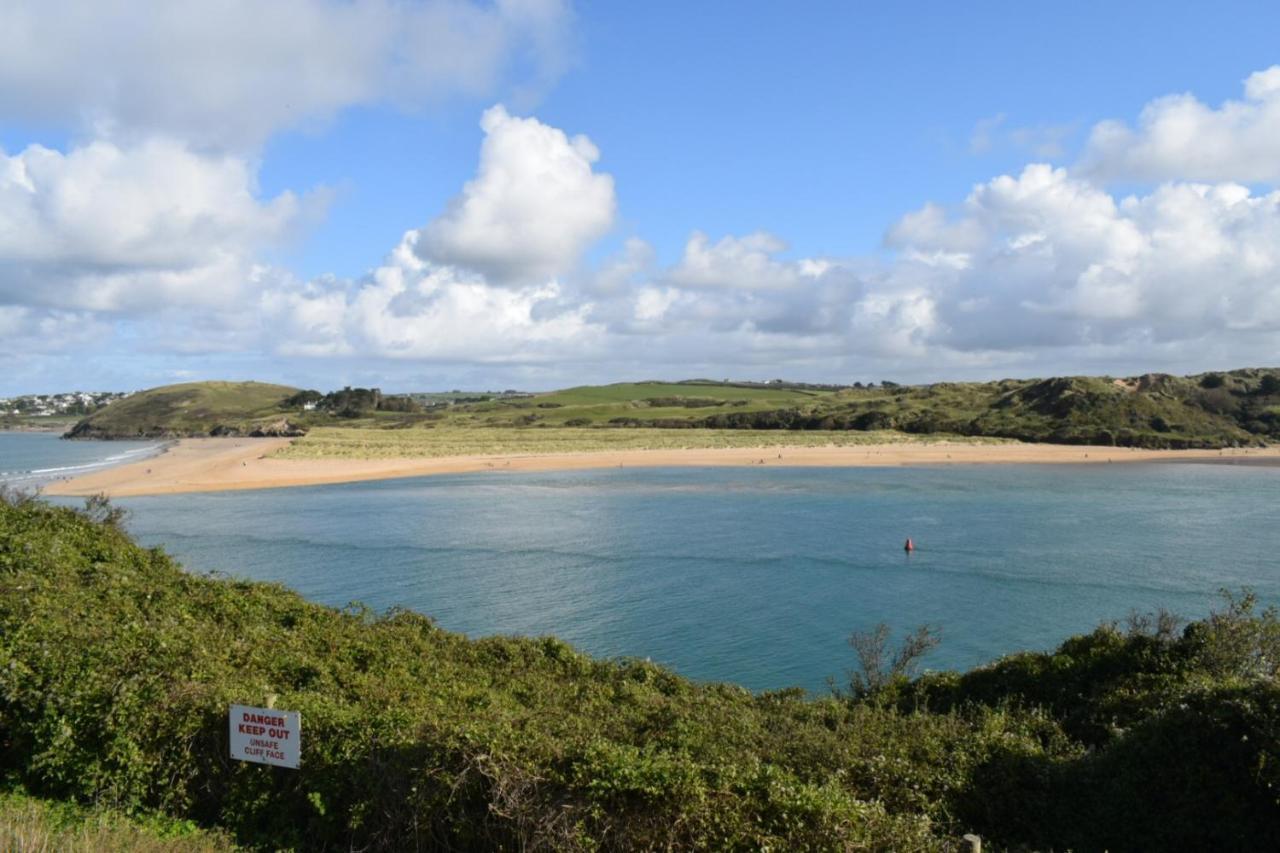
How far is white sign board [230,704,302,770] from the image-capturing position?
25.0 feet

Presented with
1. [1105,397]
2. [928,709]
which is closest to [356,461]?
[928,709]

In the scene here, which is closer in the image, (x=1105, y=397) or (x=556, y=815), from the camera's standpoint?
(x=556, y=815)

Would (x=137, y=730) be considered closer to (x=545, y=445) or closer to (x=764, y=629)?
(x=764, y=629)

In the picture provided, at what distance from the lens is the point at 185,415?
6550 inches

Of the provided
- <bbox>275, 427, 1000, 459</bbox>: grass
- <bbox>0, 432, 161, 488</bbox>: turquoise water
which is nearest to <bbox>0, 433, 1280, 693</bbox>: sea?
<bbox>0, 432, 161, 488</bbox>: turquoise water

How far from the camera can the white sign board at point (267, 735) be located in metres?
7.63

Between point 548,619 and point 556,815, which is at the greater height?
point 556,815

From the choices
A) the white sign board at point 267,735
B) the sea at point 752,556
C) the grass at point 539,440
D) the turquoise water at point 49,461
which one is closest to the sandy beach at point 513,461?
the turquoise water at point 49,461

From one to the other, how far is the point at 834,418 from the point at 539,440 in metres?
45.9

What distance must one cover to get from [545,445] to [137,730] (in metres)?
89.3

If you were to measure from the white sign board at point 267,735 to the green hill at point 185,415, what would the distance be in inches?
5282

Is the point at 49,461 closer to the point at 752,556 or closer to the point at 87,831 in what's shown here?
the point at 752,556

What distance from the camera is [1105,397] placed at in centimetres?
11094

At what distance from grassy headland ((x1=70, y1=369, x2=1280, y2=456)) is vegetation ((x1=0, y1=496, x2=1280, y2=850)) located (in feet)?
269
